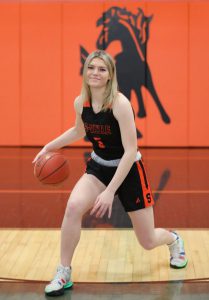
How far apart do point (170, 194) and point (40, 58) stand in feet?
18.3

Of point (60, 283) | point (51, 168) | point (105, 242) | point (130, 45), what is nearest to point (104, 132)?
point (51, 168)

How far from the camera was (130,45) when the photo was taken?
Result: 38.4 feet

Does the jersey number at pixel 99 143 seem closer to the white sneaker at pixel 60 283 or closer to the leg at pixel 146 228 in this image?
the leg at pixel 146 228

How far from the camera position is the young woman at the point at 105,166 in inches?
147

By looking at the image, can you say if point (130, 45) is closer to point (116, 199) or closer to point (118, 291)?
point (116, 199)

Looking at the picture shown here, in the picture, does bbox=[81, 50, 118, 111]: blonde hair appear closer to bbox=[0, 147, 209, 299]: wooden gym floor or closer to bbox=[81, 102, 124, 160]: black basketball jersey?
bbox=[81, 102, 124, 160]: black basketball jersey

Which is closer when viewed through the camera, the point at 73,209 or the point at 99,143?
the point at 73,209

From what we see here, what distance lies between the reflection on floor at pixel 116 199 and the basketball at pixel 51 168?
1.32m

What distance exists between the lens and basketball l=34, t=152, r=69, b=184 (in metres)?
4.24

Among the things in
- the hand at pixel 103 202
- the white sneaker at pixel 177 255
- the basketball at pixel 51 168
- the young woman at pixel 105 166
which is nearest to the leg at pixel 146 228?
the young woman at pixel 105 166

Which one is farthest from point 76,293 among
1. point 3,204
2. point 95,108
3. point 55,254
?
point 3,204

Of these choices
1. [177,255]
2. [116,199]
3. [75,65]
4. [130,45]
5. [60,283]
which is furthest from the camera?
[75,65]

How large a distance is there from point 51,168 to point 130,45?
781 cm

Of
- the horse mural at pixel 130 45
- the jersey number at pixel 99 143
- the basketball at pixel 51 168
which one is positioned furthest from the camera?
the horse mural at pixel 130 45
